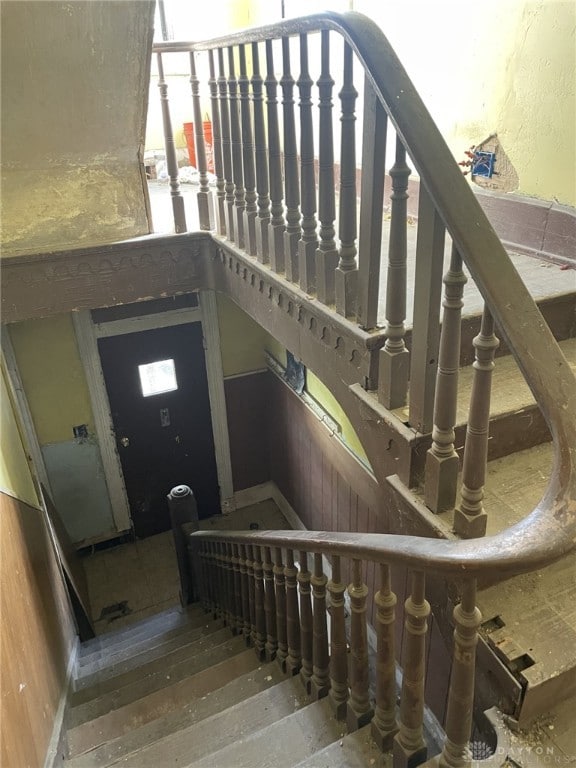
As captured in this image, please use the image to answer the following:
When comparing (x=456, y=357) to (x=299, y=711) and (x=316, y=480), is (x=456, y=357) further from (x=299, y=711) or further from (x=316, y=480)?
(x=316, y=480)

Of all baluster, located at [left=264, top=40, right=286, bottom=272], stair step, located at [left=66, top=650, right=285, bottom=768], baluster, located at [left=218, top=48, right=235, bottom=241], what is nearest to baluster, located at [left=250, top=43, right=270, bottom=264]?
baluster, located at [left=264, top=40, right=286, bottom=272]

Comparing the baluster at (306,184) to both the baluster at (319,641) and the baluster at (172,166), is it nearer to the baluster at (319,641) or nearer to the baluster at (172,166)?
the baluster at (319,641)

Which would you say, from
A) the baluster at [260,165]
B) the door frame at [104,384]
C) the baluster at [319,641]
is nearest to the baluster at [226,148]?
the baluster at [260,165]

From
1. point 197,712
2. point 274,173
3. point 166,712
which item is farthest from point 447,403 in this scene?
point 166,712

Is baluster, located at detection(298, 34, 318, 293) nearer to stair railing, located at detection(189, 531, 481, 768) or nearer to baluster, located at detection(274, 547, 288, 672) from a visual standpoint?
stair railing, located at detection(189, 531, 481, 768)

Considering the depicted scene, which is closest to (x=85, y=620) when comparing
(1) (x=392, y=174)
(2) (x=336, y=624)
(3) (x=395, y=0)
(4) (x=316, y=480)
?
(4) (x=316, y=480)

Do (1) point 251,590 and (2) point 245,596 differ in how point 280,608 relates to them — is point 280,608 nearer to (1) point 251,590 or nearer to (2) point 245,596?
(1) point 251,590

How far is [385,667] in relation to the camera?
1403mm

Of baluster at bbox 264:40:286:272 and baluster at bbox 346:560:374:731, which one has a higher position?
baluster at bbox 264:40:286:272

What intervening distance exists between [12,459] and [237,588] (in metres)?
1.34

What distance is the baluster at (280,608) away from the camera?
2.07 meters

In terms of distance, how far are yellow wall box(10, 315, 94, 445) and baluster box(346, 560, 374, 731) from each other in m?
3.39

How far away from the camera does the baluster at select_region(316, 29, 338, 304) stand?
1.55 meters

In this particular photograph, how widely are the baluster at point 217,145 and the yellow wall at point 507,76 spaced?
1232 mm
